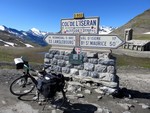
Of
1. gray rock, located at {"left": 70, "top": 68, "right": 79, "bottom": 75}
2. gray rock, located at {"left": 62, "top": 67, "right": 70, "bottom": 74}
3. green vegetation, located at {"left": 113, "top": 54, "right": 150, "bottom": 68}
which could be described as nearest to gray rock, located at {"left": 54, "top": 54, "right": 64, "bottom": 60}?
gray rock, located at {"left": 62, "top": 67, "right": 70, "bottom": 74}

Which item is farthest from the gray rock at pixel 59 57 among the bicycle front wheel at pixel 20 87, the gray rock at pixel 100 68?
the bicycle front wheel at pixel 20 87

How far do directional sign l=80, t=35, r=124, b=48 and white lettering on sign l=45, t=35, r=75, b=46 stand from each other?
0.63 meters

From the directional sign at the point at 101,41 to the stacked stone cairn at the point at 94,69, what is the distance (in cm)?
45

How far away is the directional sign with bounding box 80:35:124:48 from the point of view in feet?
36.1

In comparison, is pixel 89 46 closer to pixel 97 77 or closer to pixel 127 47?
pixel 97 77

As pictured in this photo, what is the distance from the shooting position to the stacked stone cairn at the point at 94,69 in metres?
11.1

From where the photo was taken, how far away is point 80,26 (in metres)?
12.2

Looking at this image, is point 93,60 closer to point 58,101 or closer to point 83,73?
point 83,73

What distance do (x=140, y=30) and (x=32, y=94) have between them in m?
149

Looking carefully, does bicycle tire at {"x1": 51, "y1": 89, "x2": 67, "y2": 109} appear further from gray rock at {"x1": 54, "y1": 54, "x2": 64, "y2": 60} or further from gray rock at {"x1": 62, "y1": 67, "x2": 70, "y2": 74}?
gray rock at {"x1": 54, "y1": 54, "x2": 64, "y2": 60}

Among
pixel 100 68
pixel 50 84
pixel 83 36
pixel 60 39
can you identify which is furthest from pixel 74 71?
pixel 50 84

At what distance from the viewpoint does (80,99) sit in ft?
33.7

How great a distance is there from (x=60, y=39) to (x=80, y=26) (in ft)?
5.06

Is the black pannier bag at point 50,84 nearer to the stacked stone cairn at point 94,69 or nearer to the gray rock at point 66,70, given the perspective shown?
the stacked stone cairn at point 94,69
